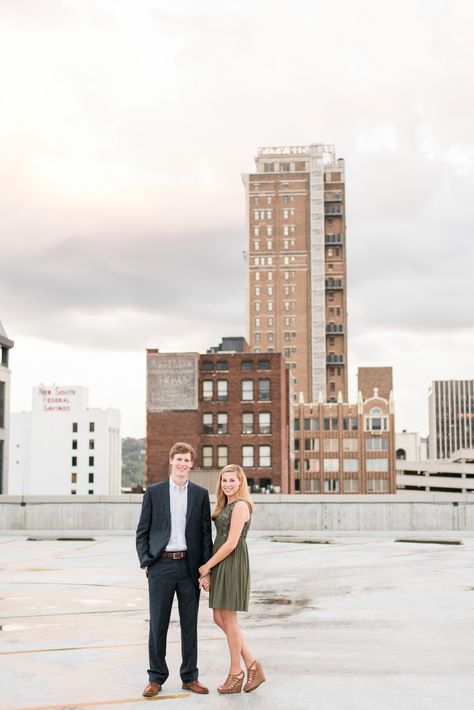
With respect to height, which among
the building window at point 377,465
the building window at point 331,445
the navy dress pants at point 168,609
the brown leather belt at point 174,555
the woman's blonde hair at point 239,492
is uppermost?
the building window at point 331,445

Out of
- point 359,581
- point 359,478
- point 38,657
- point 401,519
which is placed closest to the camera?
point 38,657

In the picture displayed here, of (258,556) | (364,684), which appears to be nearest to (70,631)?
(364,684)

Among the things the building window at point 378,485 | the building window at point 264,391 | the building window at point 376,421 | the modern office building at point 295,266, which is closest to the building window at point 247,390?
the building window at point 264,391

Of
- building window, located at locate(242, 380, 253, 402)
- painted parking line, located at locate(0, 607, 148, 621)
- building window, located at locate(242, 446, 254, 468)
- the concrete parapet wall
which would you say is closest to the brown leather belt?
painted parking line, located at locate(0, 607, 148, 621)

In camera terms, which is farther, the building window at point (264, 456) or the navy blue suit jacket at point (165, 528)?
the building window at point (264, 456)

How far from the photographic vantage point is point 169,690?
27.1ft

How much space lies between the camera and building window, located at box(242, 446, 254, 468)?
92625mm

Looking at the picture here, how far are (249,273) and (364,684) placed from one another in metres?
166

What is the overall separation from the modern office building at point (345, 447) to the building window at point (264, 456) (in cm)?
3591

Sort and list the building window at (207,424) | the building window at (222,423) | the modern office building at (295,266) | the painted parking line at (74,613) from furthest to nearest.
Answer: the modern office building at (295,266) < the building window at (207,424) < the building window at (222,423) < the painted parking line at (74,613)

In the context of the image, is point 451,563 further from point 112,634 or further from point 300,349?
point 300,349

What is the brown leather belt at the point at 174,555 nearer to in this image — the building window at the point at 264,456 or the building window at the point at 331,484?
the building window at the point at 264,456

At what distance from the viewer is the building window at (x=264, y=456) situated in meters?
92.4

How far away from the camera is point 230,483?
8.25 metres
